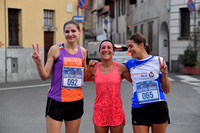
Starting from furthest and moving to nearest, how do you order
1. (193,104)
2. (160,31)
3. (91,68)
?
(160,31) → (193,104) → (91,68)

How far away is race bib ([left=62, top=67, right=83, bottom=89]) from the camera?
4.25m

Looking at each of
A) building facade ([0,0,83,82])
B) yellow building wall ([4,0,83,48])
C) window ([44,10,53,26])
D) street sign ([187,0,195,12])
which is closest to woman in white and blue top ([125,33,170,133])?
building facade ([0,0,83,82])

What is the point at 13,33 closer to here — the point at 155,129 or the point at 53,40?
the point at 53,40

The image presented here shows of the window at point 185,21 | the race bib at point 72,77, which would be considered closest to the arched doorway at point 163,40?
the window at point 185,21

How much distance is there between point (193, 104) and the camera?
9656mm

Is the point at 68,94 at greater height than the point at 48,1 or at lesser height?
lesser

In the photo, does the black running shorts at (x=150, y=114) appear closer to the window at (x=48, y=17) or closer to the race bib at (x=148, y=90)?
the race bib at (x=148, y=90)

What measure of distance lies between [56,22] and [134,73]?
15.0m

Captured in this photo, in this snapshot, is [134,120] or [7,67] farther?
[7,67]

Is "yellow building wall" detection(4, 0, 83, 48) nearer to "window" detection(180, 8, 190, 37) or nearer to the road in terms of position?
the road

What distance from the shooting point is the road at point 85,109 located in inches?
275

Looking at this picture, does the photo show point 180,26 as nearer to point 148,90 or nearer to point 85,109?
point 85,109

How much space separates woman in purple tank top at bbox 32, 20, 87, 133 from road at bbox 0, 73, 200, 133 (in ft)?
8.20

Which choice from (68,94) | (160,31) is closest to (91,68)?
(68,94)
